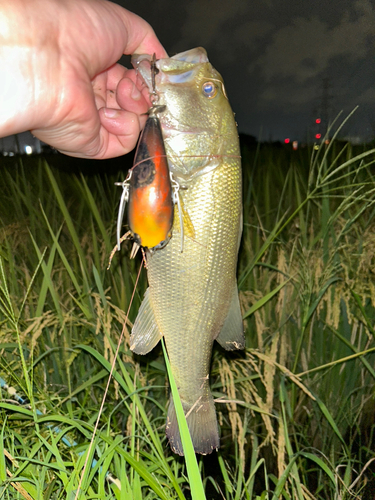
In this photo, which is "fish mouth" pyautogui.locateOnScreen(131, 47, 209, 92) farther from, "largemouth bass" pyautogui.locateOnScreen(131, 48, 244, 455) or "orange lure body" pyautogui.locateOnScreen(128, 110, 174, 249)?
"orange lure body" pyautogui.locateOnScreen(128, 110, 174, 249)

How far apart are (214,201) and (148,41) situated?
0.75 meters

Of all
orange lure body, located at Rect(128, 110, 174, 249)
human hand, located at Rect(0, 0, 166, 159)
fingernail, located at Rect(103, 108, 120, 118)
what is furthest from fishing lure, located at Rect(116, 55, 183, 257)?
fingernail, located at Rect(103, 108, 120, 118)

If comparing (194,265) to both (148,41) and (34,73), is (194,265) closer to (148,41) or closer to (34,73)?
(34,73)

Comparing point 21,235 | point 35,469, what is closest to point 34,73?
point 35,469

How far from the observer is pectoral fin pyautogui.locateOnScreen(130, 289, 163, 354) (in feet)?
4.62

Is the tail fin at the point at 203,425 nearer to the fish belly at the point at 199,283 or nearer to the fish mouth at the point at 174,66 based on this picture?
the fish belly at the point at 199,283

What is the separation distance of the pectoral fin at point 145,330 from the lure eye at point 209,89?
2.23ft

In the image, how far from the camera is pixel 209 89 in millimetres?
1389

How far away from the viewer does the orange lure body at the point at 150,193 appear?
3.38 feet

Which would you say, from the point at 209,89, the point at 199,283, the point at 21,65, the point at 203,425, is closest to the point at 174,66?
the point at 209,89

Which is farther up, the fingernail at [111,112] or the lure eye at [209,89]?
→ the lure eye at [209,89]

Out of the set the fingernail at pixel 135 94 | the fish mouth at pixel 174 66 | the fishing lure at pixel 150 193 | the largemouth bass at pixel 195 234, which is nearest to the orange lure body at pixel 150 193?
the fishing lure at pixel 150 193

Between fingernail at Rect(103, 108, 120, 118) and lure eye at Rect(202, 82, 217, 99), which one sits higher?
lure eye at Rect(202, 82, 217, 99)

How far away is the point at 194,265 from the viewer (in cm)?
136
